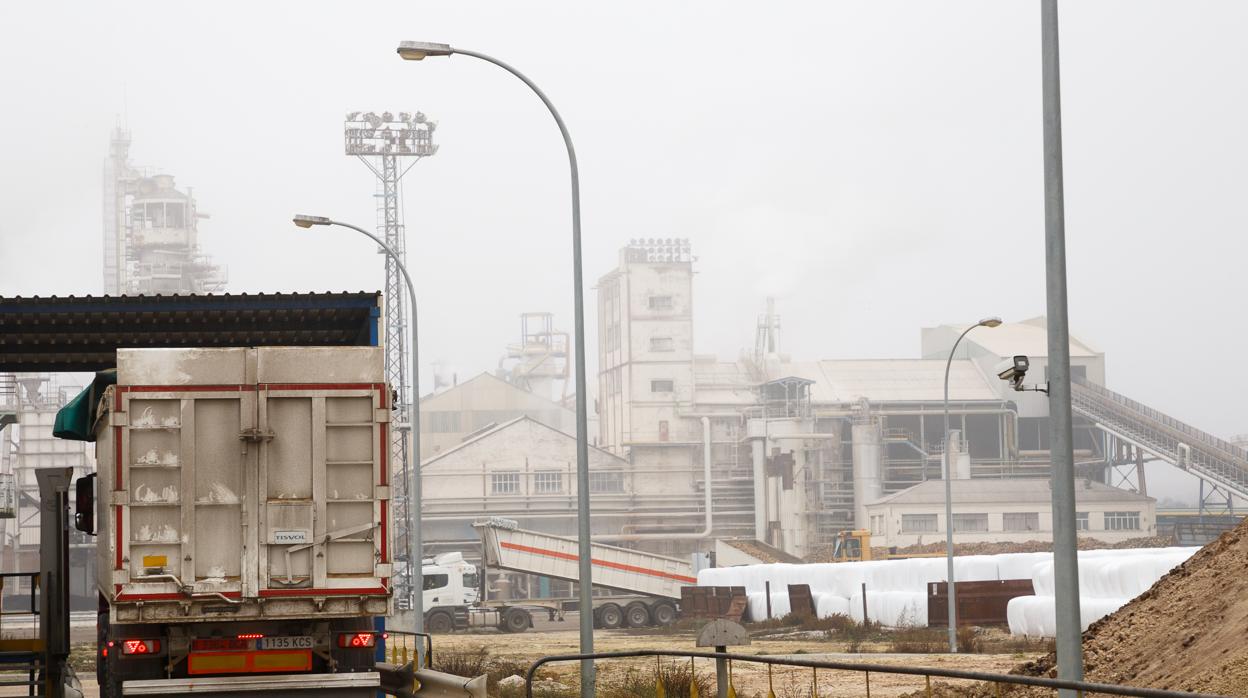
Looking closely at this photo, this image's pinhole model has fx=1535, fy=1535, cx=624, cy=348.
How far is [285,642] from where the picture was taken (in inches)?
521

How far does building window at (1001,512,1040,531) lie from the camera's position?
3676 inches

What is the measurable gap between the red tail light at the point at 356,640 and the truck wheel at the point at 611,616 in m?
44.2

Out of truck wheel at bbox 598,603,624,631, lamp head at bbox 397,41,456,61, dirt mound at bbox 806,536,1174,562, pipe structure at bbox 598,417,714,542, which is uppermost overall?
lamp head at bbox 397,41,456,61

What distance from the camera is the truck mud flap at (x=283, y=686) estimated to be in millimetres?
12852

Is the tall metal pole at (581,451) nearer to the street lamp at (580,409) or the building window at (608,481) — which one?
the street lamp at (580,409)

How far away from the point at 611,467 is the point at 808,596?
2034 inches

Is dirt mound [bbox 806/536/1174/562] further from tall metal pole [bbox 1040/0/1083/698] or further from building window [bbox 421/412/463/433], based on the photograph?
tall metal pole [bbox 1040/0/1083/698]

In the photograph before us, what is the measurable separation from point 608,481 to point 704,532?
25.2 ft

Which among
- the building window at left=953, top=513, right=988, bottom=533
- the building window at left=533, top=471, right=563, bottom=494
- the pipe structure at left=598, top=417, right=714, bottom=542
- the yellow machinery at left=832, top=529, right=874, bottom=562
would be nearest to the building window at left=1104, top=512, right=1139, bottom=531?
the building window at left=953, top=513, right=988, bottom=533

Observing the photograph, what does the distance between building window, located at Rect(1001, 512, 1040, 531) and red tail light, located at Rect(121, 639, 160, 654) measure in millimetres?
85024

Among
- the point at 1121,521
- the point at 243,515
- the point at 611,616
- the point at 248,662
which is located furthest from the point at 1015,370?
the point at 1121,521

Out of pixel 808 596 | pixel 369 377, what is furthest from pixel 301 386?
pixel 808 596

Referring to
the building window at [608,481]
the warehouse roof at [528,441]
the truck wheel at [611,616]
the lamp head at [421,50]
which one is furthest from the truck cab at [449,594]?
the building window at [608,481]

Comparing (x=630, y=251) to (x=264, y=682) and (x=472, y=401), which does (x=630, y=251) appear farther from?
(x=264, y=682)
